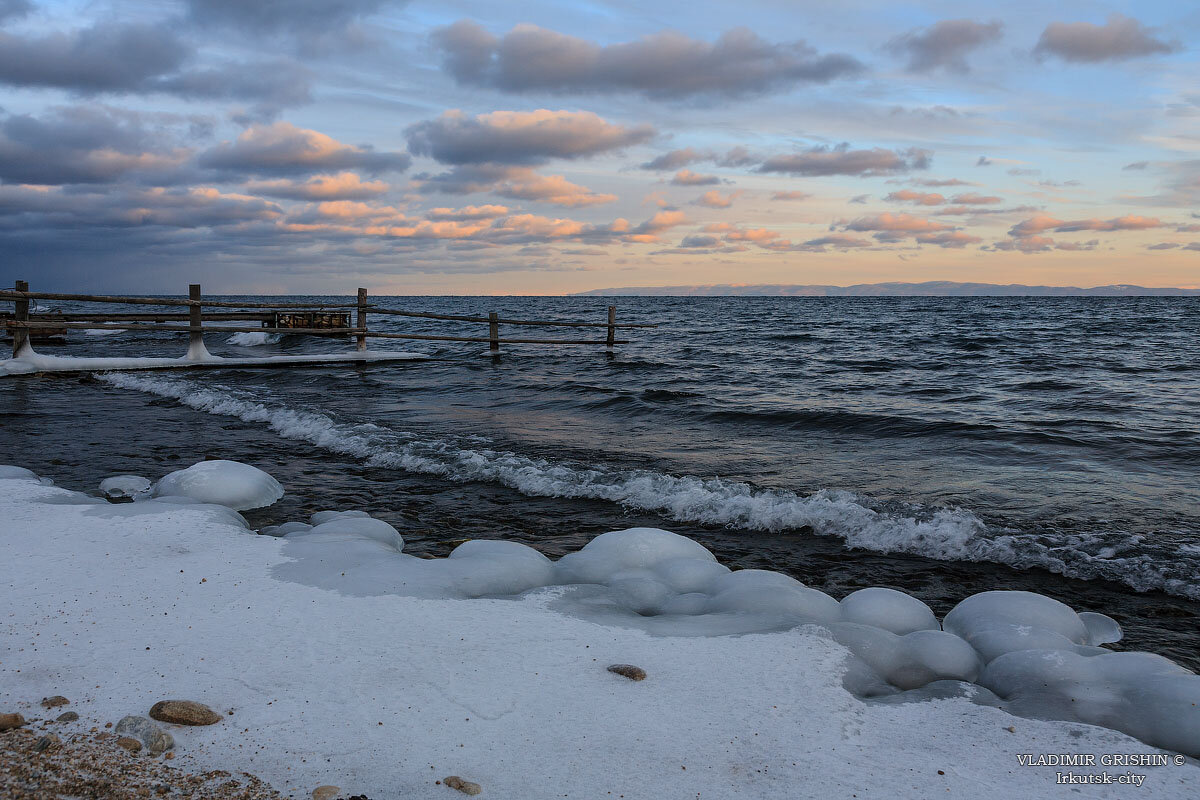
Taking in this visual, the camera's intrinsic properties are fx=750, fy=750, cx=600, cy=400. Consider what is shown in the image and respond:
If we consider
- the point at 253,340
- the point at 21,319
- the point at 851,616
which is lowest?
the point at 851,616

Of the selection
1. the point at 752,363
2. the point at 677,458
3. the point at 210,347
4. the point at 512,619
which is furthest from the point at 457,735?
the point at 210,347

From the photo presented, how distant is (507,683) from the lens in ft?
8.50

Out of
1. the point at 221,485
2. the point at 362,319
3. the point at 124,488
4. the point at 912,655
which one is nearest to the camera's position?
the point at 912,655

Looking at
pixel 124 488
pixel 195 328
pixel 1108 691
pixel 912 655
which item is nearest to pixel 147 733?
pixel 912 655

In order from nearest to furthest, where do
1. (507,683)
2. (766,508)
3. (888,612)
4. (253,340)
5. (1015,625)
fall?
(507,683), (1015,625), (888,612), (766,508), (253,340)

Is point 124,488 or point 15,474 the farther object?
Result: point 124,488

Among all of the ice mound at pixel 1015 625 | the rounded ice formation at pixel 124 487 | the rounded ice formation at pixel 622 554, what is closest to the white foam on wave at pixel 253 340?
the rounded ice formation at pixel 124 487

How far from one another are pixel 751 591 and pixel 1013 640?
3.50 feet

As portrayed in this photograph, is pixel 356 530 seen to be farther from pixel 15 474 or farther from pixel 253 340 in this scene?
pixel 253 340

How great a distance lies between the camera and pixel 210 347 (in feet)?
83.8

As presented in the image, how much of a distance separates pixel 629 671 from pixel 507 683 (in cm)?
44

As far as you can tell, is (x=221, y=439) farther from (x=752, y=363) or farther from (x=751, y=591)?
(x=752, y=363)

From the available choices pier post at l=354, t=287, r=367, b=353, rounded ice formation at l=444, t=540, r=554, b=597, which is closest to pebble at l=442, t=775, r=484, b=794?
rounded ice formation at l=444, t=540, r=554, b=597

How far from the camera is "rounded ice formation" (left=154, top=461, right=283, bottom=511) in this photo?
5207 mm
